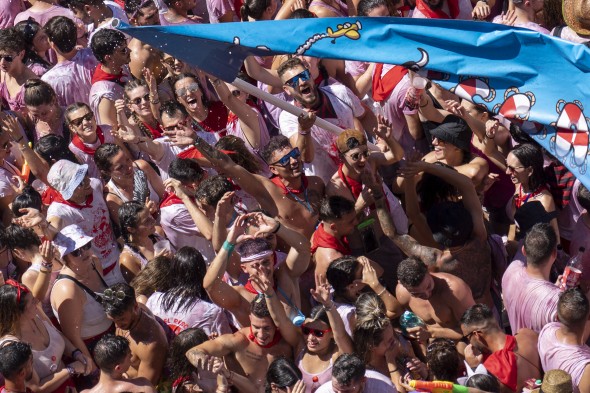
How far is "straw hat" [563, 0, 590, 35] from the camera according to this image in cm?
892

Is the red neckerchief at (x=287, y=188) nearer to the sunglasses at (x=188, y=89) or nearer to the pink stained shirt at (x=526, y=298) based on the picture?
the sunglasses at (x=188, y=89)

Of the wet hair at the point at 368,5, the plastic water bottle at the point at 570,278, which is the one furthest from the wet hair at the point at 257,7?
the plastic water bottle at the point at 570,278

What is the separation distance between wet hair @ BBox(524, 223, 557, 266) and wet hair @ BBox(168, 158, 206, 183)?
2267 mm

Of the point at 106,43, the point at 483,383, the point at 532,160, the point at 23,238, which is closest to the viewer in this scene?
the point at 483,383

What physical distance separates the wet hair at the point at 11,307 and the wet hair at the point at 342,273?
1878 millimetres

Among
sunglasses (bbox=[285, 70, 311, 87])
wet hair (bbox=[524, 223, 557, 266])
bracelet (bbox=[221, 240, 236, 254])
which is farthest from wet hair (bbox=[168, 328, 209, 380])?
sunglasses (bbox=[285, 70, 311, 87])

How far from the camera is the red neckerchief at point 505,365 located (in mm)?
8602

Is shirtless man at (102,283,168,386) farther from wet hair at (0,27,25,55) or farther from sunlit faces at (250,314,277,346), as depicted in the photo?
wet hair at (0,27,25,55)

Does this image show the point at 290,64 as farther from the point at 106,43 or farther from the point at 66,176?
the point at 66,176

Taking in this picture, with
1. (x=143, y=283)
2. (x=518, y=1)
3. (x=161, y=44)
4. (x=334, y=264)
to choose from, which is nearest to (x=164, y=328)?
(x=143, y=283)

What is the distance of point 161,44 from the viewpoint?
9234mm

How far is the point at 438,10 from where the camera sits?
38.4ft

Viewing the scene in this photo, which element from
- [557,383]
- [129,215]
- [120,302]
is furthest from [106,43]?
[557,383]

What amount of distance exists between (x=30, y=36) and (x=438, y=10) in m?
3.26
